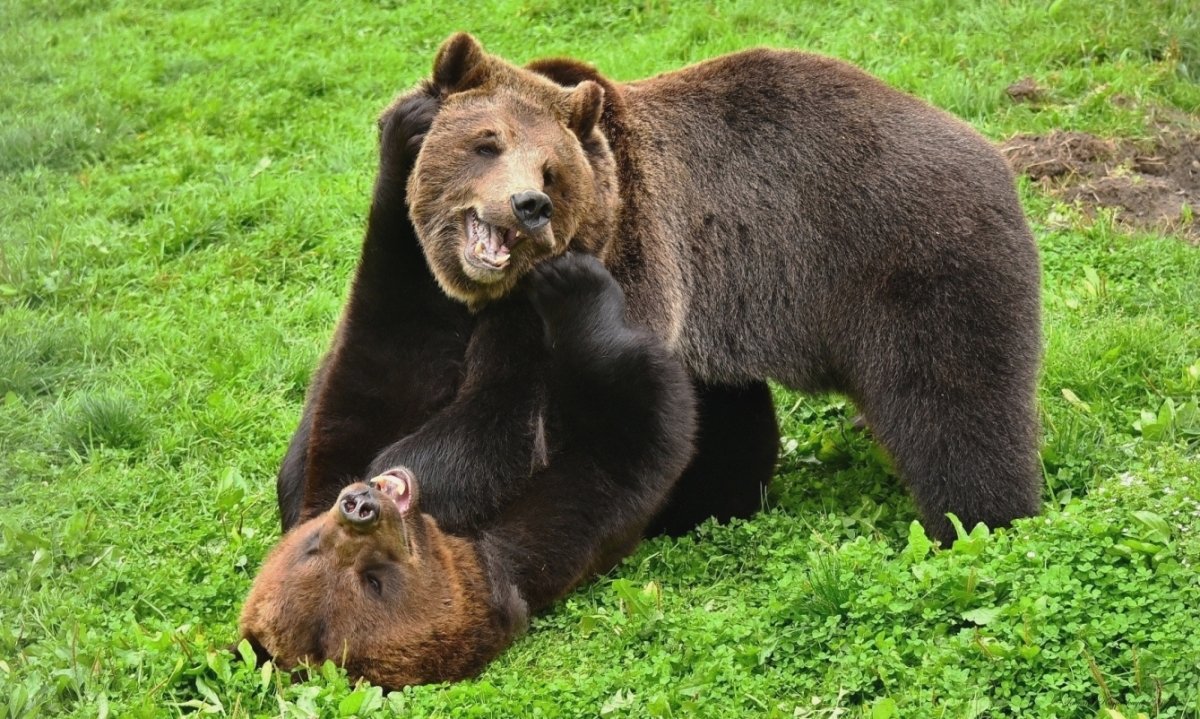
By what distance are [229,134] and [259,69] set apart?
1.17m

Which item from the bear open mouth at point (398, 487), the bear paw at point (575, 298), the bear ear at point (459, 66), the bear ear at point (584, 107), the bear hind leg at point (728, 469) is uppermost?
the bear ear at point (459, 66)

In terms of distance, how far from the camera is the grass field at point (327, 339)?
211 inches

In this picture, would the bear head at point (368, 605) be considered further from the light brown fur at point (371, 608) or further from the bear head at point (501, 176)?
the bear head at point (501, 176)

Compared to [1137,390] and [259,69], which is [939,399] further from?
[259,69]

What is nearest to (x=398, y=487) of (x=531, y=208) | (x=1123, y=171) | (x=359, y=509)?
(x=359, y=509)

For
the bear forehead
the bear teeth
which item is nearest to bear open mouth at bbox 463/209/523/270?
the bear teeth

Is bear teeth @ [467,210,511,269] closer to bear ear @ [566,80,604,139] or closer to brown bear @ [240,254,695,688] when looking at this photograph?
brown bear @ [240,254,695,688]

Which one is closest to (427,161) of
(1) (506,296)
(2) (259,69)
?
(1) (506,296)

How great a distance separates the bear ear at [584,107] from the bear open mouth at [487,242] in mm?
698

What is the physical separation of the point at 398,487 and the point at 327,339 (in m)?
3.33

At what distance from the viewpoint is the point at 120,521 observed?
7391 mm

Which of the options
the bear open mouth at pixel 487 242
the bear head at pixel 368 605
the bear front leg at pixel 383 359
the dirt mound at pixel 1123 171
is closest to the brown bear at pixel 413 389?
the bear front leg at pixel 383 359

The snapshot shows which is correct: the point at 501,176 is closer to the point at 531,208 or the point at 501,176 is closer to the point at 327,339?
the point at 531,208

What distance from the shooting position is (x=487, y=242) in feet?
20.5
